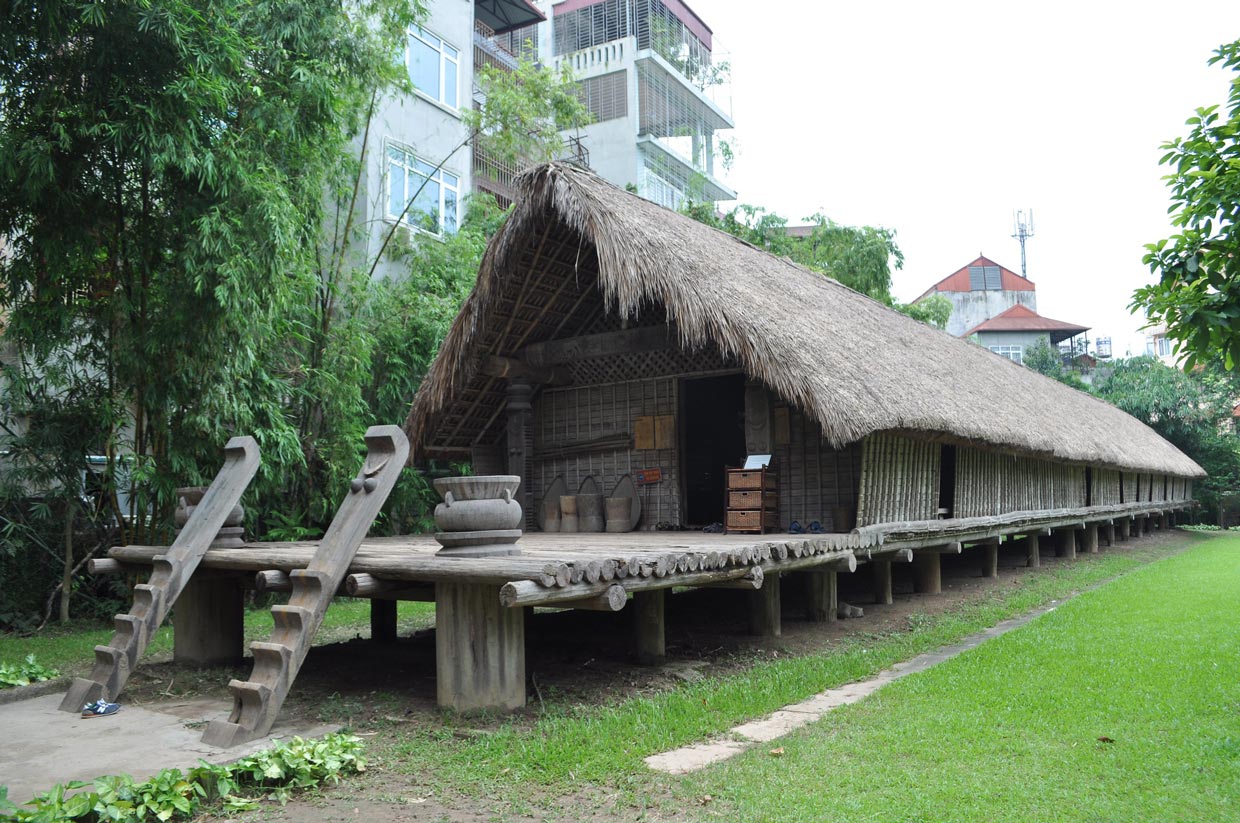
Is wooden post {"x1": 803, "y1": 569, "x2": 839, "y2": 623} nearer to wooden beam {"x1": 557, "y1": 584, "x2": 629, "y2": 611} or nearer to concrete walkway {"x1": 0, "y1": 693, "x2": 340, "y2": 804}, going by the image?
wooden beam {"x1": 557, "y1": 584, "x2": 629, "y2": 611}

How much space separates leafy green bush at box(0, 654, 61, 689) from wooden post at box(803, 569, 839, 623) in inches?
236

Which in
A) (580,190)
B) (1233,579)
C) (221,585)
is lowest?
(1233,579)

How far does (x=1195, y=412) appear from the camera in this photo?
86.7 ft

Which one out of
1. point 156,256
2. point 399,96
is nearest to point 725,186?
point 399,96

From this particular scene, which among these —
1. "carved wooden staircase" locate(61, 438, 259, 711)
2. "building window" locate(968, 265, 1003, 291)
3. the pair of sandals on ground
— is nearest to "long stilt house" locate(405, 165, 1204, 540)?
"carved wooden staircase" locate(61, 438, 259, 711)

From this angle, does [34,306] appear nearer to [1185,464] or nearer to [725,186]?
[725,186]

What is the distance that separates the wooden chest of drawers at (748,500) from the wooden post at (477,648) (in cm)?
379

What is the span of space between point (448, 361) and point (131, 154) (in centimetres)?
342

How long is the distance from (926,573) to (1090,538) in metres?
8.53

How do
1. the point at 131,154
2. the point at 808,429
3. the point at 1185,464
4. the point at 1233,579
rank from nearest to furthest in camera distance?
the point at 131,154
the point at 808,429
the point at 1233,579
the point at 1185,464

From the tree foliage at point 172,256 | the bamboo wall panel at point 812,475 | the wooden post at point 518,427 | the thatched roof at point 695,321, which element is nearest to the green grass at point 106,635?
the tree foliage at point 172,256

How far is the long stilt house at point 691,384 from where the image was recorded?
7.93m

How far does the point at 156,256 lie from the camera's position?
8.06 m

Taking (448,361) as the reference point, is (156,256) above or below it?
above
